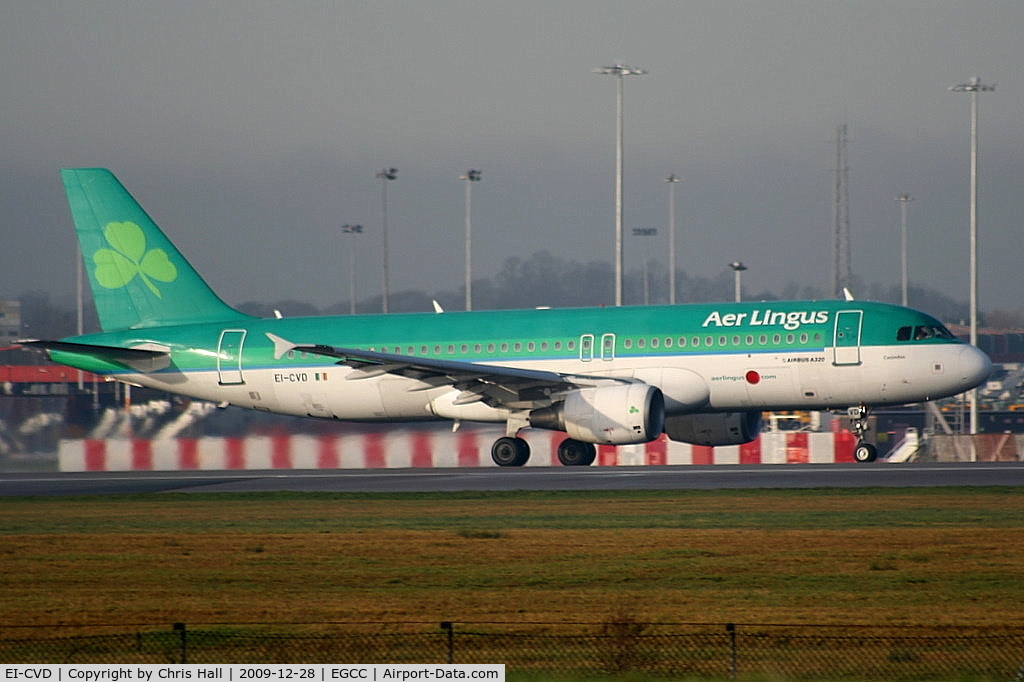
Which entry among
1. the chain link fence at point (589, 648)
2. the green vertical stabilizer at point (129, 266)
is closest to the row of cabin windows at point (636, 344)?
the green vertical stabilizer at point (129, 266)

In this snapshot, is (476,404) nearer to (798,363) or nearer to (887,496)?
(798,363)

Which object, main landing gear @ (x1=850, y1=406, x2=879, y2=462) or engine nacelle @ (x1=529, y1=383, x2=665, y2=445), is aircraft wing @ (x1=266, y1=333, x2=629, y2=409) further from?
main landing gear @ (x1=850, y1=406, x2=879, y2=462)

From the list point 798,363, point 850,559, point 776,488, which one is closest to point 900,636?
point 850,559

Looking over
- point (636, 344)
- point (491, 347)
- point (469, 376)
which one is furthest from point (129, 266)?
point (636, 344)

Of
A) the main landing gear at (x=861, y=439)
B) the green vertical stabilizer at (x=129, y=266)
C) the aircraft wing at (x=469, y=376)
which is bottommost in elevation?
the main landing gear at (x=861, y=439)

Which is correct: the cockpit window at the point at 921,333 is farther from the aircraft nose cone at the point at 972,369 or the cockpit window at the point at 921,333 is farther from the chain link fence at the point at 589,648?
the chain link fence at the point at 589,648

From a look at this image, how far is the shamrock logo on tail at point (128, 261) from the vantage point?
4278 centimetres

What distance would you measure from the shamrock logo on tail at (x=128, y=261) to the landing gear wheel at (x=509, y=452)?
11492mm

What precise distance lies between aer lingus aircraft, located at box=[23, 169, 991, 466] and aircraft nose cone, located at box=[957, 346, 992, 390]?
0.04m

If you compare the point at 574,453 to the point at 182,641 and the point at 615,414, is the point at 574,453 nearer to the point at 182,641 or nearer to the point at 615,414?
the point at 615,414

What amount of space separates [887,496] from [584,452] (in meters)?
14.1

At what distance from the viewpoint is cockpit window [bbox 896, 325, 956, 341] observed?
3662 centimetres

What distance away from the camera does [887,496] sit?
26609 mm
